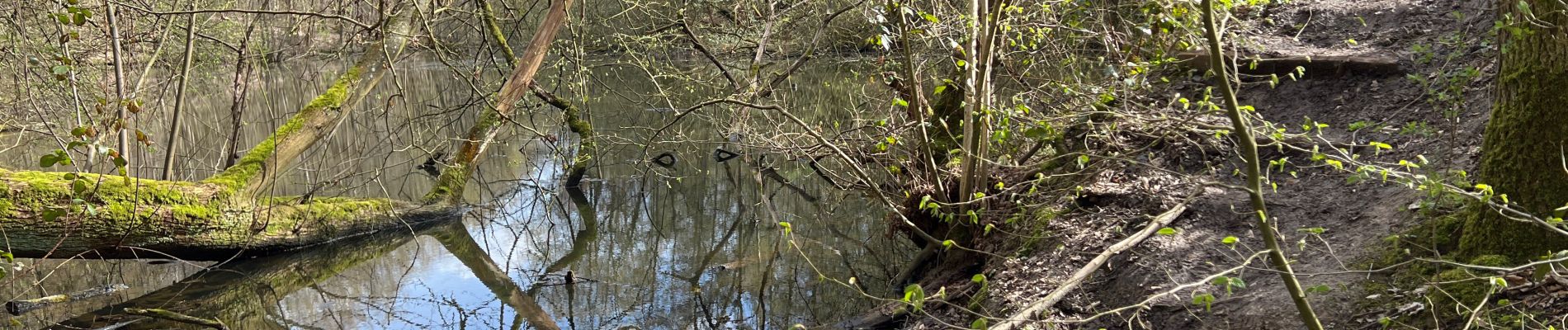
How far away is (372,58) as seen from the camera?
24.6ft

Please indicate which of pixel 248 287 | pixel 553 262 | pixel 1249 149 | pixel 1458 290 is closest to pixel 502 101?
pixel 553 262

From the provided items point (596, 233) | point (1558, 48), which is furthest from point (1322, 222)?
point (596, 233)

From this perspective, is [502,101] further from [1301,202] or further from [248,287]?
[1301,202]

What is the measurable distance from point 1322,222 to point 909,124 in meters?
1.71

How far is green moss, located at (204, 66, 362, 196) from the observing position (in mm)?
6395

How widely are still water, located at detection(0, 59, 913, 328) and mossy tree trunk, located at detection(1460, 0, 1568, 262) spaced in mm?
2296

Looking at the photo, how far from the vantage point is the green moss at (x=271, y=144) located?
639 centimetres

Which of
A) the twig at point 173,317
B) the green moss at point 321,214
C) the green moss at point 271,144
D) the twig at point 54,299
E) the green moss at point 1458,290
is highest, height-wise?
the green moss at point 271,144

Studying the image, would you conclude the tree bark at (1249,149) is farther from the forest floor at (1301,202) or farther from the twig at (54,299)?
the twig at (54,299)

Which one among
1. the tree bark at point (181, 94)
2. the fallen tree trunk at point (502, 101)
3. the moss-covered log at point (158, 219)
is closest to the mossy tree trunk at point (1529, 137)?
the moss-covered log at point (158, 219)

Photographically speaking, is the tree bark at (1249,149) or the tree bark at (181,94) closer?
the tree bark at (1249,149)

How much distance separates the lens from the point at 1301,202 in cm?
410

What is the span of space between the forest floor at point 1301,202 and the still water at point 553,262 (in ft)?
4.09

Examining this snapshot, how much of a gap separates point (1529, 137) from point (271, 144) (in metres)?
6.87
